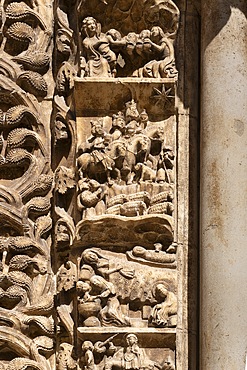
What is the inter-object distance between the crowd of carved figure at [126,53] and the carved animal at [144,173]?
1.63 ft

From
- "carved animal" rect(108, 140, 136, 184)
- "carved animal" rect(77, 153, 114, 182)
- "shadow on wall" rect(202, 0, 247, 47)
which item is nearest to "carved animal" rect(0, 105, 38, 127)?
"carved animal" rect(77, 153, 114, 182)

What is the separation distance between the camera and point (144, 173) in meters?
7.37

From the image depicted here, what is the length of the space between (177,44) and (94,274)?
52.2 inches

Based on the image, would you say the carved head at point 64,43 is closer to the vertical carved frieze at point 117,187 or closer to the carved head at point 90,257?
the vertical carved frieze at point 117,187

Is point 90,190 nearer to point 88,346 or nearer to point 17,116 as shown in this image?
point 17,116

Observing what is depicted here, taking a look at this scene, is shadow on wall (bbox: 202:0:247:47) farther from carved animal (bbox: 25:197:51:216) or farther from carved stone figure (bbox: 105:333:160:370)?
carved stone figure (bbox: 105:333:160:370)

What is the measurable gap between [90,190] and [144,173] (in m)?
0.29

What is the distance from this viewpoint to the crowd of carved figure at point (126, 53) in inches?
296

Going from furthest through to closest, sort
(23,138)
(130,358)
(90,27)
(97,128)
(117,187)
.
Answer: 1. (23,138)
2. (90,27)
3. (97,128)
4. (117,187)
5. (130,358)

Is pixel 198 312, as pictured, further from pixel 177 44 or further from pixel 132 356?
pixel 177 44

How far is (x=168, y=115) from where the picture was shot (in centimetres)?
754

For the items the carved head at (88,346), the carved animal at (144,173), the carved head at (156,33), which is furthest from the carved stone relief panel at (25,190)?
the carved head at (156,33)

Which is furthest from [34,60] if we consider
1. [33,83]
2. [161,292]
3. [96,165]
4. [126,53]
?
[161,292]

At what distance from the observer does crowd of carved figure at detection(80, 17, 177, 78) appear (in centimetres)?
752
